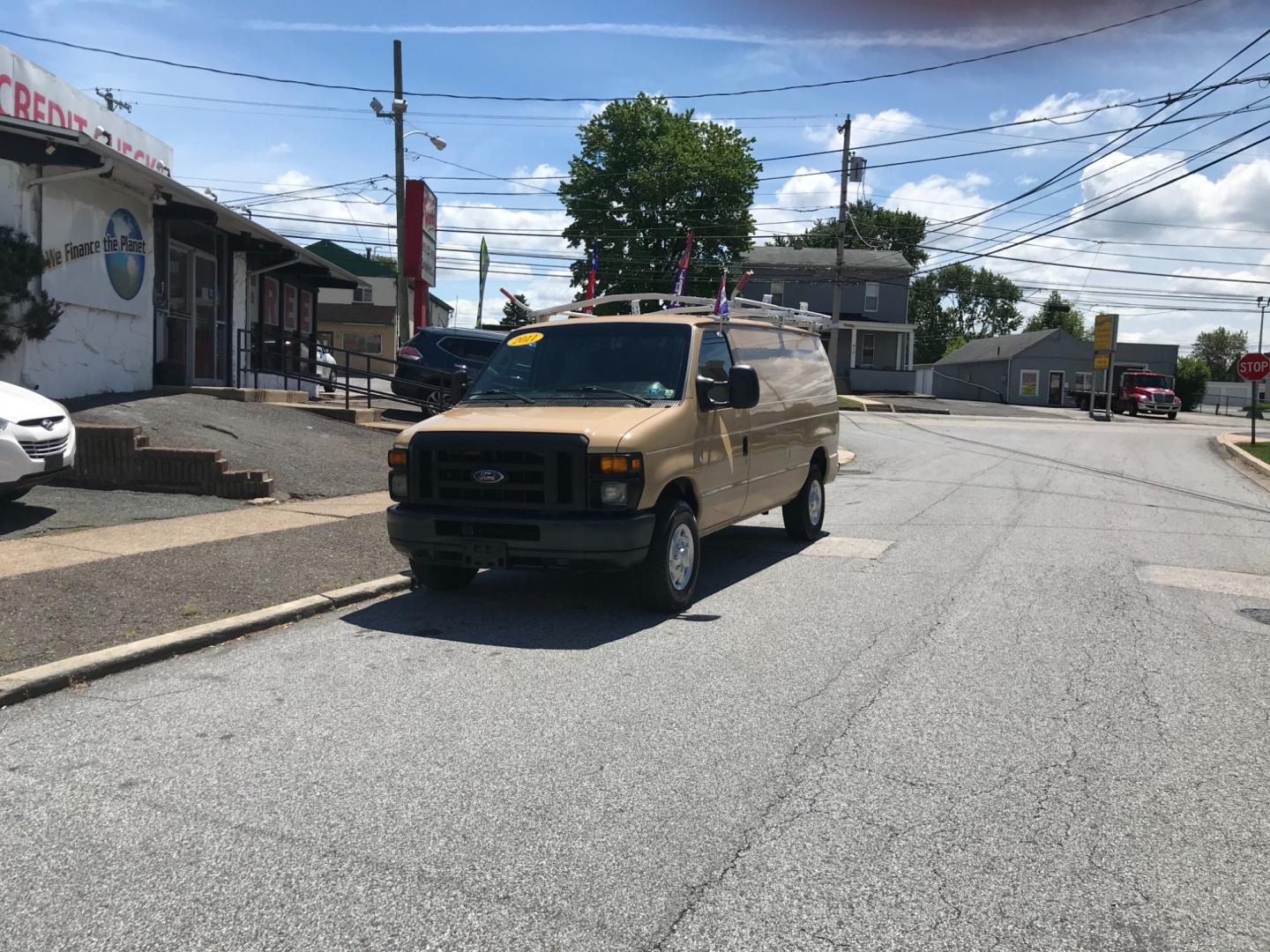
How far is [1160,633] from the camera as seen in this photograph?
268 inches

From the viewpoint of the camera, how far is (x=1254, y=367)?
1008 inches

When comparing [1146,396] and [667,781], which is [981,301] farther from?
[667,781]

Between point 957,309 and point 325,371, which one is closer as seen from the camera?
point 325,371

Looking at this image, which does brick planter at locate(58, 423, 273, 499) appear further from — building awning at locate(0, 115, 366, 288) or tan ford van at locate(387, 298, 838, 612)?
tan ford van at locate(387, 298, 838, 612)

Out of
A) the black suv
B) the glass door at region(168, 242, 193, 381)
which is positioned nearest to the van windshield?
the glass door at region(168, 242, 193, 381)

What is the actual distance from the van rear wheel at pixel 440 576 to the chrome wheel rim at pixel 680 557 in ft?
5.11

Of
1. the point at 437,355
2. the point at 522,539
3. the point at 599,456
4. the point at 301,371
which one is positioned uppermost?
the point at 437,355

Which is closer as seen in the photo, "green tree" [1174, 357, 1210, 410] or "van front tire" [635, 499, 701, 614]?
"van front tire" [635, 499, 701, 614]

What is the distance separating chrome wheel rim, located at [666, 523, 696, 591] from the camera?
704cm

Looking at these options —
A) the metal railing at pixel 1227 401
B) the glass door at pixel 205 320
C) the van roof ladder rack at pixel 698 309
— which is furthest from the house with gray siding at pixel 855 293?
the van roof ladder rack at pixel 698 309

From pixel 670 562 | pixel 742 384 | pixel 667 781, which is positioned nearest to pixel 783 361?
pixel 742 384

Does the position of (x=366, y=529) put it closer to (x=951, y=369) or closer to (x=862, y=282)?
(x=862, y=282)

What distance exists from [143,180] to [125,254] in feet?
4.87

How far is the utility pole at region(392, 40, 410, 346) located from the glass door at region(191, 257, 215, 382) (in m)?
6.71
